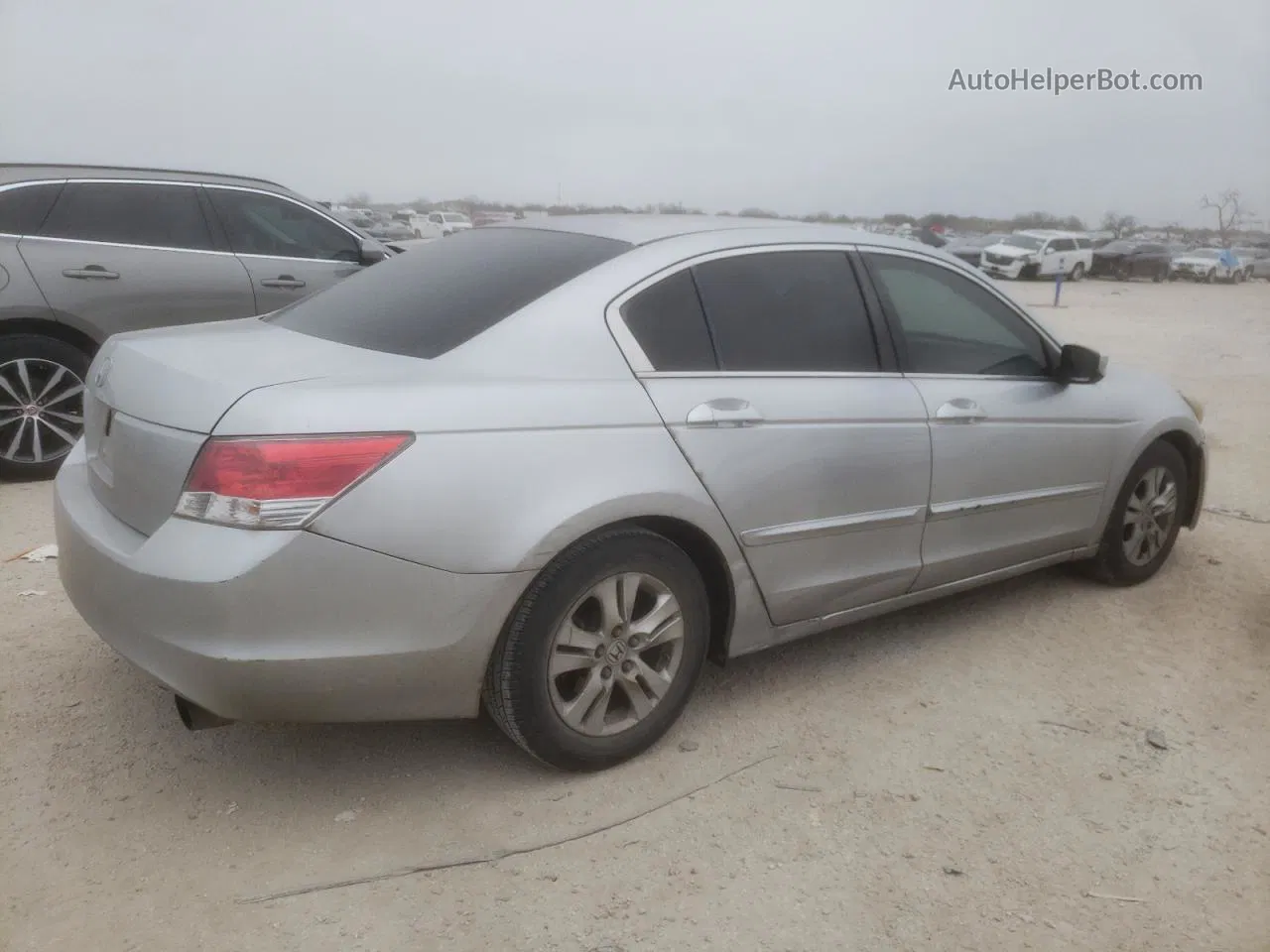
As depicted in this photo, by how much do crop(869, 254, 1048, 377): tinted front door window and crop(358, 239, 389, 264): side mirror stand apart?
13.0ft

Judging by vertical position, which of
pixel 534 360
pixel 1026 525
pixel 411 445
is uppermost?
pixel 534 360

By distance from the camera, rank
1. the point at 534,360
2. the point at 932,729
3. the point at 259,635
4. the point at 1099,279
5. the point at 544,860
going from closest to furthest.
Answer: the point at 259,635 < the point at 544,860 < the point at 534,360 < the point at 932,729 < the point at 1099,279

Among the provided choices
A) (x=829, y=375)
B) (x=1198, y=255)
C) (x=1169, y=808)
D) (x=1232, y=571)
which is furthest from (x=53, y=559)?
(x=1198, y=255)

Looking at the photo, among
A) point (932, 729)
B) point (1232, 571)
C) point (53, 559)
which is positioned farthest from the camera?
point (1232, 571)

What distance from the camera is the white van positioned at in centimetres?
3322

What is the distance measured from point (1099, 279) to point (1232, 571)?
36.4m

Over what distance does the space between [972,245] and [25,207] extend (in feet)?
113

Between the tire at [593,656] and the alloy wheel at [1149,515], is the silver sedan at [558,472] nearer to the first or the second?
Result: the tire at [593,656]

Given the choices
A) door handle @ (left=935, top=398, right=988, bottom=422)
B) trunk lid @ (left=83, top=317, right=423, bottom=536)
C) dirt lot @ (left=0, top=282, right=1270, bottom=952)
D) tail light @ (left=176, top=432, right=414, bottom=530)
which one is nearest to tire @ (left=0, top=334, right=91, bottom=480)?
dirt lot @ (left=0, top=282, right=1270, bottom=952)

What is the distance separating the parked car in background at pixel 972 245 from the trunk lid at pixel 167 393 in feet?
107

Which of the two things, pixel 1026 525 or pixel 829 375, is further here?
pixel 1026 525

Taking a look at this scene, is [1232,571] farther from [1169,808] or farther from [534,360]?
[534,360]

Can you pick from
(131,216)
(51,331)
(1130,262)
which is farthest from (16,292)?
(1130,262)

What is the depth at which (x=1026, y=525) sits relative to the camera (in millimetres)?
3982
